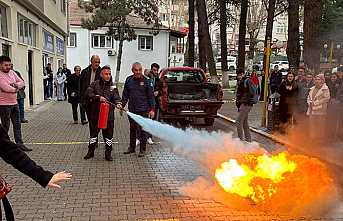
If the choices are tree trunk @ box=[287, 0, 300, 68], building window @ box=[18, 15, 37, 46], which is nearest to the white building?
building window @ box=[18, 15, 37, 46]

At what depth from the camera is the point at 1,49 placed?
1233cm

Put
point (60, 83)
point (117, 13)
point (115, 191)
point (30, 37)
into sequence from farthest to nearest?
point (117, 13), point (60, 83), point (30, 37), point (115, 191)

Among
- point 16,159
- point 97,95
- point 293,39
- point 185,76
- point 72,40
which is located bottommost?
point 16,159

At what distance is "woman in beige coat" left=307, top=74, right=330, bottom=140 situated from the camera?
9.48 m

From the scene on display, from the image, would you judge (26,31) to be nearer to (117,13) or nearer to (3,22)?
(3,22)

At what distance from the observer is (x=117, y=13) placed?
36594 mm

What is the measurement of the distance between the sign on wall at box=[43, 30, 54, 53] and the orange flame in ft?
56.1

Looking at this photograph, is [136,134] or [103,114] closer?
[103,114]

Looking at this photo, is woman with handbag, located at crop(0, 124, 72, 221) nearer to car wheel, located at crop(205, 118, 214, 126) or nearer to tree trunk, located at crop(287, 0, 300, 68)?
car wheel, located at crop(205, 118, 214, 126)

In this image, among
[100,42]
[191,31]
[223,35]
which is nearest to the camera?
[191,31]

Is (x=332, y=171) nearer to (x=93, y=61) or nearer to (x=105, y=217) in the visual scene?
(x=105, y=217)

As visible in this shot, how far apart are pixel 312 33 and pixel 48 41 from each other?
47.8ft

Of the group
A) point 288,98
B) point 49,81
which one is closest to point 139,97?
point 288,98

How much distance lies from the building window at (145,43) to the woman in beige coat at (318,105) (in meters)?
36.3
